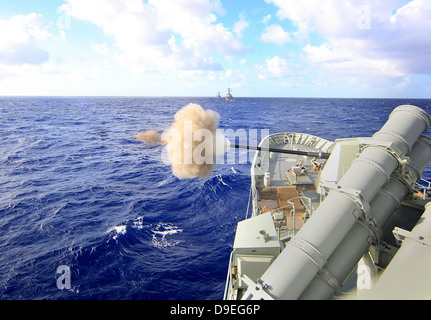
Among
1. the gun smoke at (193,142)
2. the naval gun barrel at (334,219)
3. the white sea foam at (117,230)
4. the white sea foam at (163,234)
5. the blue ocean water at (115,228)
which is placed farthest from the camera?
the white sea foam at (117,230)

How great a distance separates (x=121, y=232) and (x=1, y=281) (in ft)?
25.2

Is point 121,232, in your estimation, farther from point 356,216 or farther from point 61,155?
point 61,155

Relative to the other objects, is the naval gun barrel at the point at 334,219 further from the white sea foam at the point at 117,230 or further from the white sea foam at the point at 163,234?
the white sea foam at the point at 117,230

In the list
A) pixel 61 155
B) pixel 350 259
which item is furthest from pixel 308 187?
pixel 61 155

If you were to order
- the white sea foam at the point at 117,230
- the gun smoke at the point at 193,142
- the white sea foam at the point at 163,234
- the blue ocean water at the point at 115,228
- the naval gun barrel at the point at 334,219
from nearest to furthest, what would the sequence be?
the naval gun barrel at the point at 334,219
the gun smoke at the point at 193,142
the blue ocean water at the point at 115,228
the white sea foam at the point at 163,234
the white sea foam at the point at 117,230

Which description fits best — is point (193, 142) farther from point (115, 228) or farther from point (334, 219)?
point (115, 228)

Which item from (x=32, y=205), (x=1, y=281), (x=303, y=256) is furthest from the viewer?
(x=32, y=205)

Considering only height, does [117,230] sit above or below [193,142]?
below

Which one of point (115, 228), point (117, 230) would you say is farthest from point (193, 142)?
point (115, 228)

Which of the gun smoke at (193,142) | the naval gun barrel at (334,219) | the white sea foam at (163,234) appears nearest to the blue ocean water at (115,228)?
the white sea foam at (163,234)

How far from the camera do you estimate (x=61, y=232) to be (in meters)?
21.1

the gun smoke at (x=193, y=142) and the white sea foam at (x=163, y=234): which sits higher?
the gun smoke at (x=193, y=142)

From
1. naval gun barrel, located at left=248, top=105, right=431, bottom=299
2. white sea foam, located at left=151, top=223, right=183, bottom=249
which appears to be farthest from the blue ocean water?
naval gun barrel, located at left=248, top=105, right=431, bottom=299

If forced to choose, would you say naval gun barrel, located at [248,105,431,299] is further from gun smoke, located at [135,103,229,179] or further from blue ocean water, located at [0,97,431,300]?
blue ocean water, located at [0,97,431,300]
